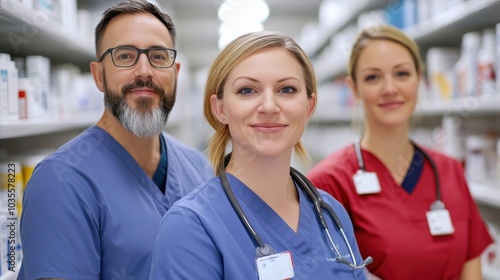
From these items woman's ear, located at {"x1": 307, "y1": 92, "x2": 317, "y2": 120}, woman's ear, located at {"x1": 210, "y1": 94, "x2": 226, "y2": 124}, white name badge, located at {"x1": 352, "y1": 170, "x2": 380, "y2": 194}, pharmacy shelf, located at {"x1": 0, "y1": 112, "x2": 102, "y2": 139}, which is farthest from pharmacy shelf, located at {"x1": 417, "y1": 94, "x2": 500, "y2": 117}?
pharmacy shelf, located at {"x1": 0, "y1": 112, "x2": 102, "y2": 139}

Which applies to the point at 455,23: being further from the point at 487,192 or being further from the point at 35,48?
the point at 35,48

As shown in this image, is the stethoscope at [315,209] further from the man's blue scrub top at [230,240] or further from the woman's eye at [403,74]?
the woman's eye at [403,74]

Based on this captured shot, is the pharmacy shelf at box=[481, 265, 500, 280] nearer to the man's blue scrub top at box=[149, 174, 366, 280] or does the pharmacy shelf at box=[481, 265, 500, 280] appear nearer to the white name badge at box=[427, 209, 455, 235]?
the white name badge at box=[427, 209, 455, 235]

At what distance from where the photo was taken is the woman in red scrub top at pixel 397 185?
1667 mm

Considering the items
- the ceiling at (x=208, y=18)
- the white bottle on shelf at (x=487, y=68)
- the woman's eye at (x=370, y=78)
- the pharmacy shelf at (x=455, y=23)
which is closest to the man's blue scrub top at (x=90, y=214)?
the pharmacy shelf at (x=455, y=23)

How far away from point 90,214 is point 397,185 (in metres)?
1.11

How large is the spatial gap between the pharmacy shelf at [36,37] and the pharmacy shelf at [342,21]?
1.27 m

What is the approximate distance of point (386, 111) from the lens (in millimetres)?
1820

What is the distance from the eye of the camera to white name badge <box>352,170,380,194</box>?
1737 mm

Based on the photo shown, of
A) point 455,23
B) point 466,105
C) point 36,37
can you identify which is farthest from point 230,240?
point 455,23

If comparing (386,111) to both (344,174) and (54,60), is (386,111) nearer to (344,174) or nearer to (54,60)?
(344,174)

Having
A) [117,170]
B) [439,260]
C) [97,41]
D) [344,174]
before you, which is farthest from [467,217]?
[97,41]

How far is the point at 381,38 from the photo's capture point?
72.3 inches

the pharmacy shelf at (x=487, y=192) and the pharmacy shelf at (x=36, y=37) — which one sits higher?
→ the pharmacy shelf at (x=36, y=37)
